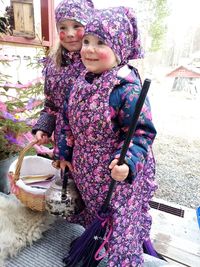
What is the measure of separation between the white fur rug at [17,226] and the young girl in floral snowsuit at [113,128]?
327 millimetres

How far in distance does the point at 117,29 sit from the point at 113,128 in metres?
0.28

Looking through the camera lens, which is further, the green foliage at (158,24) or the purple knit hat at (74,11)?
the green foliage at (158,24)

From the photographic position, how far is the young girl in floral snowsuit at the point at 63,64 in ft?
2.85

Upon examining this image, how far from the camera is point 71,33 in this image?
89 centimetres

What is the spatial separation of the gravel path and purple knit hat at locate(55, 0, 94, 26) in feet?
2.09

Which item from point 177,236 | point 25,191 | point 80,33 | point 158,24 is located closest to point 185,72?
point 158,24

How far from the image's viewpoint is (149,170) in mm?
877

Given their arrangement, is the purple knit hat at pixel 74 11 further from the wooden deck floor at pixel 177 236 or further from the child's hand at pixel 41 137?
the wooden deck floor at pixel 177 236

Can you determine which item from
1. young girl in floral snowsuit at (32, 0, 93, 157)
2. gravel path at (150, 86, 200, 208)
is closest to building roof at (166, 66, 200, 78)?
gravel path at (150, 86, 200, 208)

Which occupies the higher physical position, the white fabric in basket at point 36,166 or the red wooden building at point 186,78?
the red wooden building at point 186,78

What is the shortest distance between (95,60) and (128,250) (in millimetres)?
615

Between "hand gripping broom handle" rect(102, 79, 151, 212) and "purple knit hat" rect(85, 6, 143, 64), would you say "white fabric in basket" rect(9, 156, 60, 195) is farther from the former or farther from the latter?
"purple knit hat" rect(85, 6, 143, 64)

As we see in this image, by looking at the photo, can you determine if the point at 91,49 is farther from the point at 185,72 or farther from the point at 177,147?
the point at 177,147

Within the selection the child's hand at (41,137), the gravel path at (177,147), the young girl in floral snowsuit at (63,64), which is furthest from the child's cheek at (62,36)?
the gravel path at (177,147)
